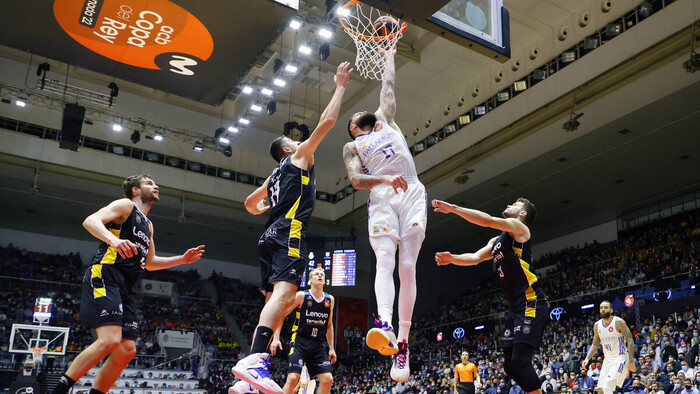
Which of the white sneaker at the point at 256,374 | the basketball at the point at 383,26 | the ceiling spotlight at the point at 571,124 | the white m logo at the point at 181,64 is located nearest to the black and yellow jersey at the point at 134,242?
the white sneaker at the point at 256,374

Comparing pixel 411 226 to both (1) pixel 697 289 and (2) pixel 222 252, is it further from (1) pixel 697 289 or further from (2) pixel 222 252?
(2) pixel 222 252

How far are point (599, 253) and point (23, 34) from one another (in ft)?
85.6

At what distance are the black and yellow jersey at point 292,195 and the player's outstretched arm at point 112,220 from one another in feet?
4.26

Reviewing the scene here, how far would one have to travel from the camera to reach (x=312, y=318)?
29.3ft

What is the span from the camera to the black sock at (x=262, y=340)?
4.75 metres

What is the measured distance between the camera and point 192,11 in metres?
9.02

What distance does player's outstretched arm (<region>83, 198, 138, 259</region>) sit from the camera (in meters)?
4.98

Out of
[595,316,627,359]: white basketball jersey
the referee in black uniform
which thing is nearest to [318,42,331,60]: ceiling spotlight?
[595,316,627,359]: white basketball jersey

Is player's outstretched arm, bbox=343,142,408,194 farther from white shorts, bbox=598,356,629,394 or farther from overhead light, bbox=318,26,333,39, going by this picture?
overhead light, bbox=318,26,333,39

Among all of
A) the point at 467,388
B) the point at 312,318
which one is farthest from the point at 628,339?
the point at 312,318

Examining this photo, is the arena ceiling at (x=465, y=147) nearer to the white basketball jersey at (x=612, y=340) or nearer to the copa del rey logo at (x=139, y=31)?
the copa del rey logo at (x=139, y=31)

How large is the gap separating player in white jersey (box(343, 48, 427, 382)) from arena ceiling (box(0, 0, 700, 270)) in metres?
12.5

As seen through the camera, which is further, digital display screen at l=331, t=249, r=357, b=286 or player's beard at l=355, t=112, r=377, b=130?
digital display screen at l=331, t=249, r=357, b=286

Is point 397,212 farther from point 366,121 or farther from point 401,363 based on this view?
point 401,363
